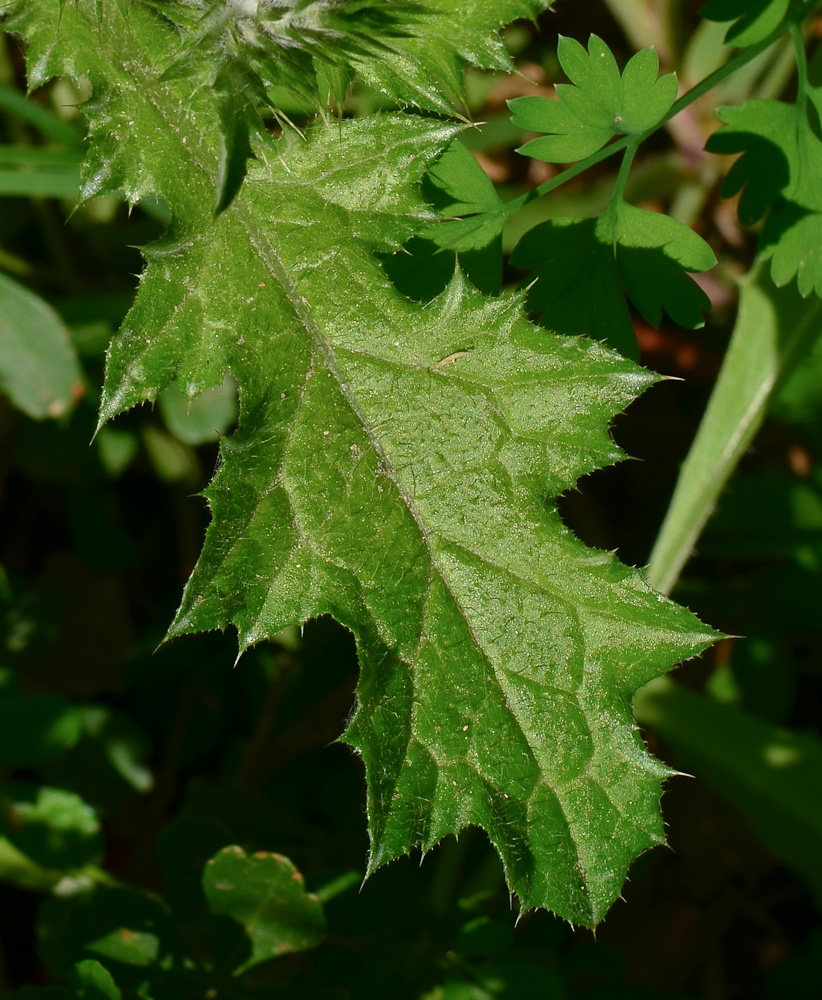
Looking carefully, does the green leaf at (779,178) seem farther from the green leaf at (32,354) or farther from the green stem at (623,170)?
the green leaf at (32,354)

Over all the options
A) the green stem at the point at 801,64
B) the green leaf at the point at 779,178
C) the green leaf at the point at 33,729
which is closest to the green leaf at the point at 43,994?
the green leaf at the point at 33,729

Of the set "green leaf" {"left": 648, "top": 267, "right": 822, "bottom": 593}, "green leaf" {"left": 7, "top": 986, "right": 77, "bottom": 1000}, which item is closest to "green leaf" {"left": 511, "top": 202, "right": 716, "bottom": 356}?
"green leaf" {"left": 648, "top": 267, "right": 822, "bottom": 593}

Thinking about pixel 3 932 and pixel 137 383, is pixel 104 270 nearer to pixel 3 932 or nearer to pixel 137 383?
pixel 137 383

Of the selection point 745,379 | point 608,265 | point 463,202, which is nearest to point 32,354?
point 463,202

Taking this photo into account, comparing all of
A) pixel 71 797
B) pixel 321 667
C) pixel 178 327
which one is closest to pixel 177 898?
pixel 71 797

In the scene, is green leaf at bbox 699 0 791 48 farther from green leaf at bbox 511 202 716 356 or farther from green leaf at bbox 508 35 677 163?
green leaf at bbox 511 202 716 356

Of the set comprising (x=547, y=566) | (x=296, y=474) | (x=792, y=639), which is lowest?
(x=792, y=639)

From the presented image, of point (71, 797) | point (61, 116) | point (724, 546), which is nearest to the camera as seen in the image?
point (71, 797)
